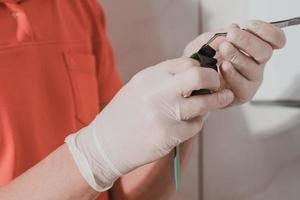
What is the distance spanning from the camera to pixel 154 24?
1.06 m

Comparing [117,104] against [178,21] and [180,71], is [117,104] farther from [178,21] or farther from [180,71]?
[178,21]

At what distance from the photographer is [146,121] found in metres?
0.64

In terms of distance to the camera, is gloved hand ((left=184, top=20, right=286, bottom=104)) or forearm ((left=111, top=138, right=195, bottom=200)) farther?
forearm ((left=111, top=138, right=195, bottom=200))

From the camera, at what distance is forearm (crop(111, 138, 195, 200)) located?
895mm

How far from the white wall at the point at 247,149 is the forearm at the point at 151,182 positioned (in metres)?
0.14

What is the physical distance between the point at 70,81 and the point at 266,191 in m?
0.46

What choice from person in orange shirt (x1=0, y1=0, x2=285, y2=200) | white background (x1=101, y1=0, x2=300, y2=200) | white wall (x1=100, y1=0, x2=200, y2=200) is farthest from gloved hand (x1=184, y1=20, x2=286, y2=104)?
white wall (x1=100, y1=0, x2=200, y2=200)

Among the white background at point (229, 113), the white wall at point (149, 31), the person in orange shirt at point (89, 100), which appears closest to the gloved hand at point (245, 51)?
the person in orange shirt at point (89, 100)

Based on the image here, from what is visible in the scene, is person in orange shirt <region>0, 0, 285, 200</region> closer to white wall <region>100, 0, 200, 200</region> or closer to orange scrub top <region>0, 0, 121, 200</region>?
orange scrub top <region>0, 0, 121, 200</region>

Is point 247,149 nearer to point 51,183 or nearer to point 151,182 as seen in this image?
point 151,182

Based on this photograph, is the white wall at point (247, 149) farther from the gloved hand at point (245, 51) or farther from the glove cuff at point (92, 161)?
the glove cuff at point (92, 161)

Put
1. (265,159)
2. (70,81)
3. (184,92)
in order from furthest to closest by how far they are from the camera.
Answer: (265,159) < (70,81) < (184,92)

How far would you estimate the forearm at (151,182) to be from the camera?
895 mm

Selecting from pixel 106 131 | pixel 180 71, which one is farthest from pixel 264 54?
pixel 106 131
